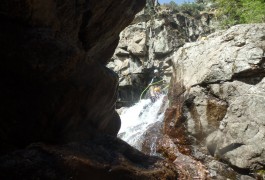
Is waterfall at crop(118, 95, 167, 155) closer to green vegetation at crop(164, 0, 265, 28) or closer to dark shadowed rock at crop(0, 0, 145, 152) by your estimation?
dark shadowed rock at crop(0, 0, 145, 152)

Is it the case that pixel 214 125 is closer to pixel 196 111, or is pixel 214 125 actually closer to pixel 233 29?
pixel 196 111

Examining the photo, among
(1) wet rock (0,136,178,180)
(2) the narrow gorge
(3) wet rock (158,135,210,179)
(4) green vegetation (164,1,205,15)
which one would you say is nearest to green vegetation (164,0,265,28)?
(4) green vegetation (164,1,205,15)

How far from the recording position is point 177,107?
13234mm

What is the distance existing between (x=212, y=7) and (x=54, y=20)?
34728 mm

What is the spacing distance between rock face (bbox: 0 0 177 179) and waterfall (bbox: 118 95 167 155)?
530 centimetres

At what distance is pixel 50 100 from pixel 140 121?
42.1 feet

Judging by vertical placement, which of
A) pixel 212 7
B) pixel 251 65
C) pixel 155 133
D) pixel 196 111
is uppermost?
pixel 212 7

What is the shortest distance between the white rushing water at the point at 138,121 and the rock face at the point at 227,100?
1893mm

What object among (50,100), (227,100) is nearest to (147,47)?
(227,100)

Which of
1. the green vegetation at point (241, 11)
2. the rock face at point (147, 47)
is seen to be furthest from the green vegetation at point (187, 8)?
the rock face at point (147, 47)

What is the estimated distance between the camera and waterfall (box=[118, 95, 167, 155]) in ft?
45.0

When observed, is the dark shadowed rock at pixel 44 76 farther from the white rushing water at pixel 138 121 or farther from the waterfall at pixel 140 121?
the white rushing water at pixel 138 121

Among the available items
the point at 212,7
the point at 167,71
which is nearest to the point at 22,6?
the point at 167,71

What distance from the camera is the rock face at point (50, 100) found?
5.92 m
